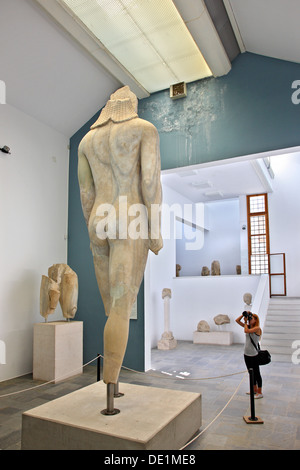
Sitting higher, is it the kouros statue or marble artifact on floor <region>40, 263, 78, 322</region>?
the kouros statue

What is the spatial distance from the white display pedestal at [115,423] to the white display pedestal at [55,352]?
243 centimetres

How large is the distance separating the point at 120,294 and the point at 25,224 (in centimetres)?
413

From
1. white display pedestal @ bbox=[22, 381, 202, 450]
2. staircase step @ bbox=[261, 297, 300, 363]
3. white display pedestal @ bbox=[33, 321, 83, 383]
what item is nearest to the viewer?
white display pedestal @ bbox=[22, 381, 202, 450]

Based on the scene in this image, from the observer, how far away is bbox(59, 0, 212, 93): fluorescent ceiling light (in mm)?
5355

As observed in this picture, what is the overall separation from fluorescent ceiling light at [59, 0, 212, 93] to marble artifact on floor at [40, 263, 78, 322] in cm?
395

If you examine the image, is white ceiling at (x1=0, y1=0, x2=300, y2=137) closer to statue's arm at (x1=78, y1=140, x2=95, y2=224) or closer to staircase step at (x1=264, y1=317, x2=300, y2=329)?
statue's arm at (x1=78, y1=140, x2=95, y2=224)

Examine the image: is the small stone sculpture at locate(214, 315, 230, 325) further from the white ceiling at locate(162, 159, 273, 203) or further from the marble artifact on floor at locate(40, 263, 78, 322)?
the marble artifact on floor at locate(40, 263, 78, 322)

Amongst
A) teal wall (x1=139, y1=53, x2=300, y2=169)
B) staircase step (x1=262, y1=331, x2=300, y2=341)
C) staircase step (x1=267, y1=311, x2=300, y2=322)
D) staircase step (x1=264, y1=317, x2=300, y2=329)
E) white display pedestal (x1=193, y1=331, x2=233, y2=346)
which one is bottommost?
white display pedestal (x1=193, y1=331, x2=233, y2=346)

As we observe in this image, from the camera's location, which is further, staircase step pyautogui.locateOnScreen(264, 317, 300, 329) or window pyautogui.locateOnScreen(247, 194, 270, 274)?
window pyautogui.locateOnScreen(247, 194, 270, 274)

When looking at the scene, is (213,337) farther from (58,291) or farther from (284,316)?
(58,291)

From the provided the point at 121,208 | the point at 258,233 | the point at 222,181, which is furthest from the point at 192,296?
the point at 121,208

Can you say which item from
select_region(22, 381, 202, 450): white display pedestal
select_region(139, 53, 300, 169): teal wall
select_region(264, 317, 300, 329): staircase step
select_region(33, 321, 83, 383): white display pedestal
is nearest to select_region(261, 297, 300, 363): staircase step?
select_region(264, 317, 300, 329): staircase step

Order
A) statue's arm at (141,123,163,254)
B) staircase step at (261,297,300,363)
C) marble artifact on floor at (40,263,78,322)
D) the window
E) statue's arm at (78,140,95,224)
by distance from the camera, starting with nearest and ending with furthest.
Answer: statue's arm at (141,123,163,254), statue's arm at (78,140,95,224), marble artifact on floor at (40,263,78,322), staircase step at (261,297,300,363), the window

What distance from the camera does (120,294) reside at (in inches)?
129
